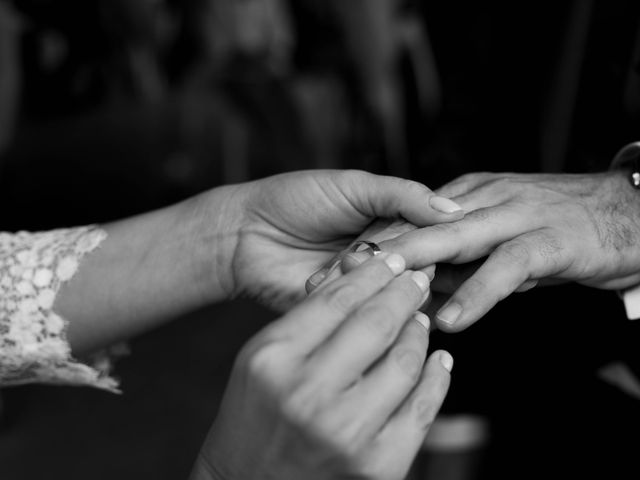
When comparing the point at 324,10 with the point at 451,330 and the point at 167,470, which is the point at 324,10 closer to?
the point at 167,470

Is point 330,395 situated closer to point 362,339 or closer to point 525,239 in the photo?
point 362,339

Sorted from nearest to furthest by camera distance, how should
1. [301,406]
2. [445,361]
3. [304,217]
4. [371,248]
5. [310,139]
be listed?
[301,406] < [445,361] < [371,248] < [304,217] < [310,139]

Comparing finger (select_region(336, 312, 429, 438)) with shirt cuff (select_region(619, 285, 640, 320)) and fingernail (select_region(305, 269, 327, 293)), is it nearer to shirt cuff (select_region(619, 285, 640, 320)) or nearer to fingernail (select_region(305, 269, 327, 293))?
fingernail (select_region(305, 269, 327, 293))

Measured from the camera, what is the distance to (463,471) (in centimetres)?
117

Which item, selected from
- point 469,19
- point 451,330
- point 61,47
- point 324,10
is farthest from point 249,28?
point 451,330

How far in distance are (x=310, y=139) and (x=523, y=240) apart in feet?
3.83

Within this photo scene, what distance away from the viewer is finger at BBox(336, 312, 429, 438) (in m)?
0.53

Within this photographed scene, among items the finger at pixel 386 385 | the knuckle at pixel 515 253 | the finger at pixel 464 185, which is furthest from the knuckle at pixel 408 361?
the finger at pixel 464 185

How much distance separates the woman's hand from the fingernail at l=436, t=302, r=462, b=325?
9cm

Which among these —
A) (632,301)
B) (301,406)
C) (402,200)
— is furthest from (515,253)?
(301,406)

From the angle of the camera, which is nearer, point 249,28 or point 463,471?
point 463,471

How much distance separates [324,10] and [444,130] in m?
0.79

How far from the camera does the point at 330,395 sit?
1.72 ft

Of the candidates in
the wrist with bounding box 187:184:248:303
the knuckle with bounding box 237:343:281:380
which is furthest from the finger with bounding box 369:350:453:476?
the wrist with bounding box 187:184:248:303
